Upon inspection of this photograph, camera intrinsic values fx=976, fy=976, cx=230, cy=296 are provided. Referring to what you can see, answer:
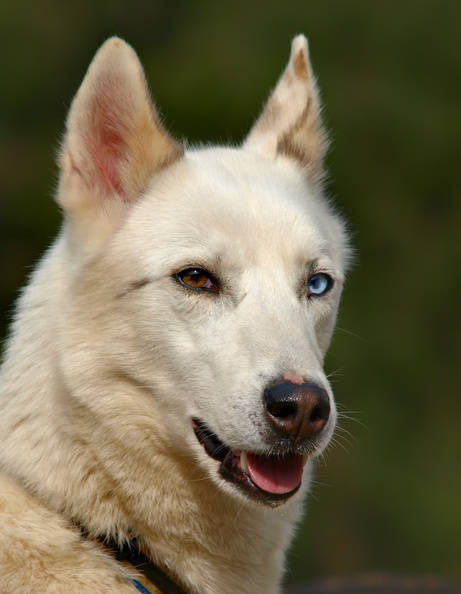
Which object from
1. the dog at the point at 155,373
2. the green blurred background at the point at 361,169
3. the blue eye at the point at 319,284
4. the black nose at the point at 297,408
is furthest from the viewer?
the green blurred background at the point at 361,169

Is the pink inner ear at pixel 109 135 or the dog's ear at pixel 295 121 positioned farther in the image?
the dog's ear at pixel 295 121

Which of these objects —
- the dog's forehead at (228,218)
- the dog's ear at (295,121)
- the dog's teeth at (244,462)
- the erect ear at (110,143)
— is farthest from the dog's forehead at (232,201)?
the dog's teeth at (244,462)

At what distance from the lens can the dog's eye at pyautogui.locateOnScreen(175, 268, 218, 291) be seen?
349 cm

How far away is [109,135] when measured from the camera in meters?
3.73

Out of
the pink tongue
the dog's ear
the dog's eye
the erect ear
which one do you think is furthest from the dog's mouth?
the dog's ear

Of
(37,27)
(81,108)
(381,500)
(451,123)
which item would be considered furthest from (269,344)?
(451,123)

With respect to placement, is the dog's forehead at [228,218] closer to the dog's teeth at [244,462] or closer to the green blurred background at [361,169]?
the dog's teeth at [244,462]

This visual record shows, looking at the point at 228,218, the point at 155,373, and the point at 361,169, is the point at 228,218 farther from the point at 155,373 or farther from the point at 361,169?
the point at 361,169

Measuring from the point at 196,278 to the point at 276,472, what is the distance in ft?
2.43

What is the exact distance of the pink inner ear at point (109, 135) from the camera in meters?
3.61

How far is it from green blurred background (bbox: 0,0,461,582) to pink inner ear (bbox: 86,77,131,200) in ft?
24.6

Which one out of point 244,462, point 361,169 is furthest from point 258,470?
point 361,169

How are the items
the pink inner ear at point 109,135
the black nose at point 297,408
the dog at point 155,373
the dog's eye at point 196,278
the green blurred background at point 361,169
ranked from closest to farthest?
the black nose at point 297,408
the dog at point 155,373
the dog's eye at point 196,278
the pink inner ear at point 109,135
the green blurred background at point 361,169

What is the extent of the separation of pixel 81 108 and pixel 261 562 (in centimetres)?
180
